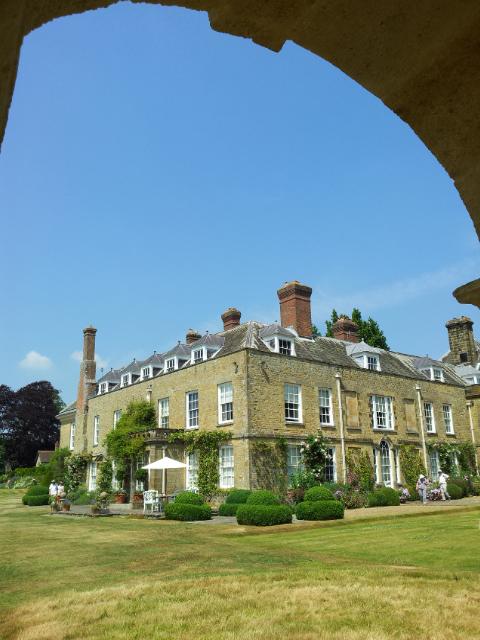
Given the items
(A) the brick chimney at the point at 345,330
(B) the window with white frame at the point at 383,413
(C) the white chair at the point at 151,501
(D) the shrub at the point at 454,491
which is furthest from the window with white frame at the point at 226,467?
(A) the brick chimney at the point at 345,330

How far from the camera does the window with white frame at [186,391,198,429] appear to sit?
27.9 metres

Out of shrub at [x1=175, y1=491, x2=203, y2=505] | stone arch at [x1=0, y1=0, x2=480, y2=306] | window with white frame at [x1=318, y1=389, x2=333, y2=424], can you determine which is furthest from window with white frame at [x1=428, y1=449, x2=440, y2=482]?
stone arch at [x1=0, y1=0, x2=480, y2=306]

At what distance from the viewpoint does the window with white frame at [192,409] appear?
2792cm

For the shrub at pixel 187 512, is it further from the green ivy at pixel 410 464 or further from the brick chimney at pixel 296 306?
the green ivy at pixel 410 464

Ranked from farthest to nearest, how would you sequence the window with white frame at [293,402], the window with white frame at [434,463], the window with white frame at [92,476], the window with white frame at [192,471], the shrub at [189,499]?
the window with white frame at [92,476], the window with white frame at [434,463], the window with white frame at [192,471], the window with white frame at [293,402], the shrub at [189,499]

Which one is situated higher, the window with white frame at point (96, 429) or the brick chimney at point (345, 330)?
the brick chimney at point (345, 330)

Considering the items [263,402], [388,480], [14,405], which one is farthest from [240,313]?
[14,405]

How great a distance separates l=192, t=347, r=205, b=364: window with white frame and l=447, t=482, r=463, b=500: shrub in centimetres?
1387

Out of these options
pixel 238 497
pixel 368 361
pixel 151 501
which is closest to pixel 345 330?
pixel 368 361

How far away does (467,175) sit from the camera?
3.50 metres

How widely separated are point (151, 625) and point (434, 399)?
30705 mm

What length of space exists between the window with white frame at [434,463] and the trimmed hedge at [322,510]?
1561cm

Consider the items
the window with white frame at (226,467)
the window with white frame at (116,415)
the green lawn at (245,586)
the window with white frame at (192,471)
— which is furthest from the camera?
the window with white frame at (116,415)

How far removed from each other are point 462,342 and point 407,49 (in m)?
41.6
